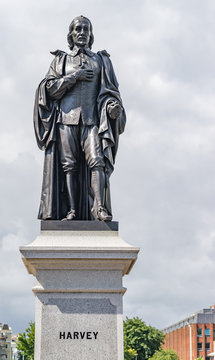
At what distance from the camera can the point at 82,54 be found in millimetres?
→ 14219

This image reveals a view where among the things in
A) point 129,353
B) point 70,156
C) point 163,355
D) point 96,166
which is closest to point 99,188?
point 96,166

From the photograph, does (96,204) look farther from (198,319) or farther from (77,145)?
(198,319)

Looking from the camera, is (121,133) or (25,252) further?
(121,133)

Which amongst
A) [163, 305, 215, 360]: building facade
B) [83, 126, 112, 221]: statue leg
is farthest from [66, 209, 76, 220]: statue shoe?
[163, 305, 215, 360]: building facade

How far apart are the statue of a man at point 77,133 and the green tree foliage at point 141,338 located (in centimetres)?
8331

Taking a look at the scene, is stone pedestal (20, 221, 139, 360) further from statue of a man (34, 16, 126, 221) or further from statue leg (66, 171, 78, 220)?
statue of a man (34, 16, 126, 221)

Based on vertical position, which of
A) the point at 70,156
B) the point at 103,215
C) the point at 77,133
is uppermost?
the point at 77,133

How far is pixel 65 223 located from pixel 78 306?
1.50 metres

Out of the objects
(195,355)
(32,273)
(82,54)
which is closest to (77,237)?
(32,273)

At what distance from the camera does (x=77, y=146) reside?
537 inches

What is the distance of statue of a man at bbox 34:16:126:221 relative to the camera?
13375 millimetres

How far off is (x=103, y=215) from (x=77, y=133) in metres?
1.77

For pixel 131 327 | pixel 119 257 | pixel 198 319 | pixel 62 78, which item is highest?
pixel 198 319

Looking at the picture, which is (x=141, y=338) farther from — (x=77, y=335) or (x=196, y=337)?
(x=77, y=335)
